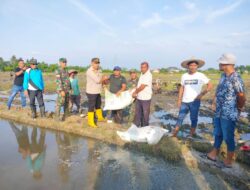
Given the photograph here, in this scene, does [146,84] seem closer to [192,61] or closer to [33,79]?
[192,61]

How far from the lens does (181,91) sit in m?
5.96

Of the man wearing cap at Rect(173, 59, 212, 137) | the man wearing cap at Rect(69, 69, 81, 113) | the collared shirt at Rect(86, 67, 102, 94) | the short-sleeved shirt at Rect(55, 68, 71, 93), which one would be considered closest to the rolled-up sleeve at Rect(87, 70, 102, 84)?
the collared shirt at Rect(86, 67, 102, 94)

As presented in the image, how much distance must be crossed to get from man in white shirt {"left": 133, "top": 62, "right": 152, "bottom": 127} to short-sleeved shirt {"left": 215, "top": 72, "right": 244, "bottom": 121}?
2.07 m

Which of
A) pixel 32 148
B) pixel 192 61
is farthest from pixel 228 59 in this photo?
pixel 32 148

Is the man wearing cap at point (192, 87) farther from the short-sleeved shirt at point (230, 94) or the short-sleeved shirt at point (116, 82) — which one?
the short-sleeved shirt at point (116, 82)

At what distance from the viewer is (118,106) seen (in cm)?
711

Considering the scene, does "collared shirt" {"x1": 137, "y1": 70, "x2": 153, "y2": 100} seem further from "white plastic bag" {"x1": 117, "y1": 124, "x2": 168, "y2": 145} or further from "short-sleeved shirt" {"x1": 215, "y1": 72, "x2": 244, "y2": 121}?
"short-sleeved shirt" {"x1": 215, "y1": 72, "x2": 244, "y2": 121}

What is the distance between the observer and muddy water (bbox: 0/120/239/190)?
386 centimetres

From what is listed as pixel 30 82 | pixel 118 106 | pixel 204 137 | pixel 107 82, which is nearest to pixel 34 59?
pixel 30 82

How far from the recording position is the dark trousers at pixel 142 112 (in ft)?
20.7

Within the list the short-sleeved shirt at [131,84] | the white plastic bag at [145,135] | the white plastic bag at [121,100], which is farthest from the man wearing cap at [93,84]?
the white plastic bag at [145,135]

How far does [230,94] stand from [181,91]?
1745 millimetres

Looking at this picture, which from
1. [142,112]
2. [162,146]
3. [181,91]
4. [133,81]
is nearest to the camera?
[162,146]

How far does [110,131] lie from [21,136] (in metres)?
2.32
